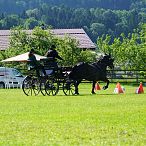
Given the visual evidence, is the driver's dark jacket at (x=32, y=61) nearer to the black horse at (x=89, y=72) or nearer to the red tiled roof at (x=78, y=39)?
the black horse at (x=89, y=72)

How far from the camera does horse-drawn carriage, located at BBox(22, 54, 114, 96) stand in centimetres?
2555

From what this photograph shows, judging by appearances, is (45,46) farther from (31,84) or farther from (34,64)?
(34,64)

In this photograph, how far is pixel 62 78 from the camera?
26016mm

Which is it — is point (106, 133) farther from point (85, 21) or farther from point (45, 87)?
point (85, 21)

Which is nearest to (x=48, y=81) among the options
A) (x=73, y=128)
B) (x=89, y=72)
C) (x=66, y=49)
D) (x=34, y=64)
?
→ (x=34, y=64)

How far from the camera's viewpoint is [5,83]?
4225cm

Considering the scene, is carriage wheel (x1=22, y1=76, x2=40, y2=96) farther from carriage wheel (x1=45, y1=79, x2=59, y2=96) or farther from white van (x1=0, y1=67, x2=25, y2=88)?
white van (x1=0, y1=67, x2=25, y2=88)

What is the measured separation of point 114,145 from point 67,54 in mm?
47357

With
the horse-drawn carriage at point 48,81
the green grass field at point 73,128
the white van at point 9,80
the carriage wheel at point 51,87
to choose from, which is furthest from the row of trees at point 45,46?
the green grass field at point 73,128

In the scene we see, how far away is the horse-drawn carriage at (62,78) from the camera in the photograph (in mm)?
25547

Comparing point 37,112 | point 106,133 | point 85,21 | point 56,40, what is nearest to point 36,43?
point 56,40

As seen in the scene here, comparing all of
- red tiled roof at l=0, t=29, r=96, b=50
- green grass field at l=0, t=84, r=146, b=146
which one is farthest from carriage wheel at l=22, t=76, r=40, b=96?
red tiled roof at l=0, t=29, r=96, b=50

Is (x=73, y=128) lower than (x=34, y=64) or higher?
higher

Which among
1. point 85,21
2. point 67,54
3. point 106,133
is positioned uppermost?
point 106,133
